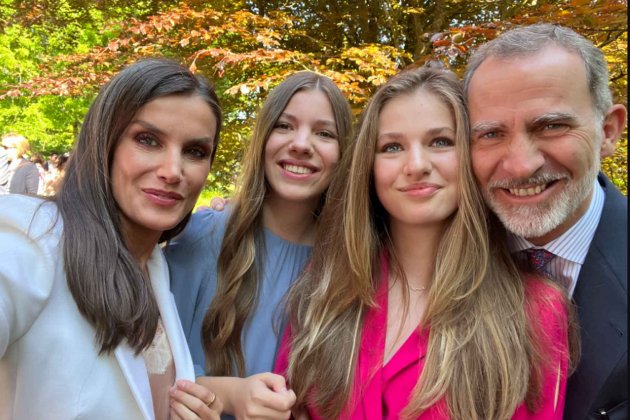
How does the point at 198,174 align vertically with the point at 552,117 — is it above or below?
below

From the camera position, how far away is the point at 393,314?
6.81 feet

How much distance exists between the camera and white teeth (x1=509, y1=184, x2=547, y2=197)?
1943 mm

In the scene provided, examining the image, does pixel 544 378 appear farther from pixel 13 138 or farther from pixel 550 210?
pixel 13 138

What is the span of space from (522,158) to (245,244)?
4.09 ft

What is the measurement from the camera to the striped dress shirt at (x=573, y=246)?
6.40 ft

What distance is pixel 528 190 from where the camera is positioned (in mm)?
1951

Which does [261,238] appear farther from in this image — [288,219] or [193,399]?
[193,399]

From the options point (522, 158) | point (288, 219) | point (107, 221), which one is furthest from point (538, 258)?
point (107, 221)

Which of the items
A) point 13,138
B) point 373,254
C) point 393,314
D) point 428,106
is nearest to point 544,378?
point 393,314

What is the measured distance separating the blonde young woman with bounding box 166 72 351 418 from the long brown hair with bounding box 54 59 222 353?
0.64m

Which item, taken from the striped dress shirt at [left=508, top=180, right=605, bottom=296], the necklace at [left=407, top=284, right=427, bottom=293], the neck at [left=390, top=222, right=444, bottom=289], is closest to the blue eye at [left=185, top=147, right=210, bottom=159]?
the neck at [left=390, top=222, right=444, bottom=289]

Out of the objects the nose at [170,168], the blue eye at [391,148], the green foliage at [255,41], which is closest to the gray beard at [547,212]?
the blue eye at [391,148]

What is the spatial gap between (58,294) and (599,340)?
1.66 metres

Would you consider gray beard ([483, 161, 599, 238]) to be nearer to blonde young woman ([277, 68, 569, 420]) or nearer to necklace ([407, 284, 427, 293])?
blonde young woman ([277, 68, 569, 420])
